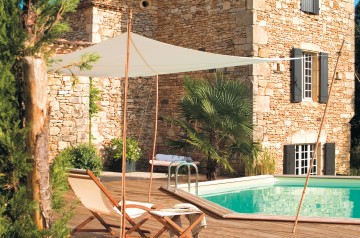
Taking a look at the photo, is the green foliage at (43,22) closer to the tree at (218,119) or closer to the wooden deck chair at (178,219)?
the wooden deck chair at (178,219)

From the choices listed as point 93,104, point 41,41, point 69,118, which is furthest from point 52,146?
point 41,41

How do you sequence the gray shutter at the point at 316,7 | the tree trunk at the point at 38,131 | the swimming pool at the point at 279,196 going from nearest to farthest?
the tree trunk at the point at 38,131 → the swimming pool at the point at 279,196 → the gray shutter at the point at 316,7

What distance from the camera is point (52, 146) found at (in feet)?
36.3

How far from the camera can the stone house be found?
12406 millimetres

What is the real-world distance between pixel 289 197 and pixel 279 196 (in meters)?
0.18

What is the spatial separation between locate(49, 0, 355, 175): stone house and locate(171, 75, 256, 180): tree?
1.27 meters

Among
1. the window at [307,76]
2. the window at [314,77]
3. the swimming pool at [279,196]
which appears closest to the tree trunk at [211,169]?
the swimming pool at [279,196]

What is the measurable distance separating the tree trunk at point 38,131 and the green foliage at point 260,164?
26.8ft

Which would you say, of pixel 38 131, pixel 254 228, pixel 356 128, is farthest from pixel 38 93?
pixel 356 128

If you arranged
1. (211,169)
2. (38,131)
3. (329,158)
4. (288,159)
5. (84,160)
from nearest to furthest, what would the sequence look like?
1. (38,131)
2. (84,160)
3. (211,169)
4. (288,159)
5. (329,158)

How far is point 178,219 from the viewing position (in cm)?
559

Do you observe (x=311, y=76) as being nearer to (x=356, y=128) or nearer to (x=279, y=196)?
(x=356, y=128)

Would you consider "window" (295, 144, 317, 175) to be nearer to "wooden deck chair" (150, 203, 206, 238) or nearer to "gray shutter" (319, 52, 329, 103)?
"gray shutter" (319, 52, 329, 103)

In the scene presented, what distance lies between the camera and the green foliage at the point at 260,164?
1190 centimetres
